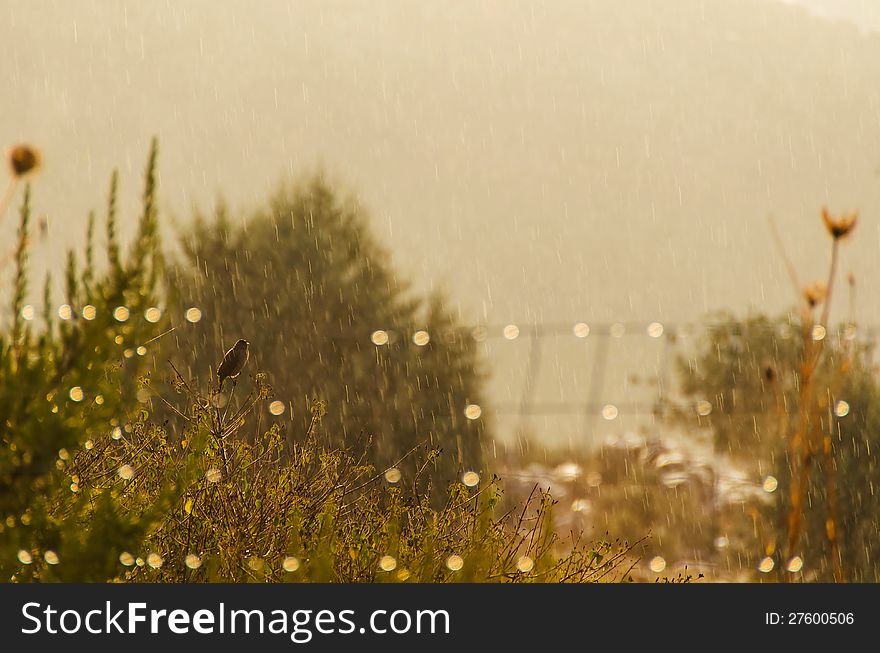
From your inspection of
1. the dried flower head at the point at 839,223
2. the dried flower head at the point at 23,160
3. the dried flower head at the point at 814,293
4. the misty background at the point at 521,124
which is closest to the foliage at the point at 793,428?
the dried flower head at the point at 814,293

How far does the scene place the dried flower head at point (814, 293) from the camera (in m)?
2.15

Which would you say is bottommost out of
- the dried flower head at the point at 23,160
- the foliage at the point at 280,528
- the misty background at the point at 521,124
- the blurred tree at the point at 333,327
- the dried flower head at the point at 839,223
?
the foliage at the point at 280,528

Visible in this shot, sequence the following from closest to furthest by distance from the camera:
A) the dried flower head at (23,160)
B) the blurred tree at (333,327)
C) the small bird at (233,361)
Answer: the dried flower head at (23,160)
the small bird at (233,361)
the blurred tree at (333,327)

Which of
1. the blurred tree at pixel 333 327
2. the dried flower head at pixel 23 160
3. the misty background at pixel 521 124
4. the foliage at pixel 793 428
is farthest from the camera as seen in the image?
the misty background at pixel 521 124

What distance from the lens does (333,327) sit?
881cm

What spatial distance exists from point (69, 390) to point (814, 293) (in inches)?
70.6

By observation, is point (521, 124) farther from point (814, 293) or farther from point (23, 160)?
point (23, 160)

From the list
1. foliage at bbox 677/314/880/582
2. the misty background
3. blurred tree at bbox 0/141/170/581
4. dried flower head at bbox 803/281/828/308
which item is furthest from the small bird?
the misty background

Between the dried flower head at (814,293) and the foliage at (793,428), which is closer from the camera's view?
the dried flower head at (814,293)

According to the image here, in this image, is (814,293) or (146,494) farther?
(146,494)

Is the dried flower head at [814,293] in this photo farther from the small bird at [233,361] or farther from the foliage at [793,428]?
the foliage at [793,428]

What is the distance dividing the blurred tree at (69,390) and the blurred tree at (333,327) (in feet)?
18.3

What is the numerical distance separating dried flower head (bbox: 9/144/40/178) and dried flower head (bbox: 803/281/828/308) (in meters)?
1.83

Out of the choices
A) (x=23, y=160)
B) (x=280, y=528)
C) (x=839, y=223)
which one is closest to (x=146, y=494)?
(x=280, y=528)
